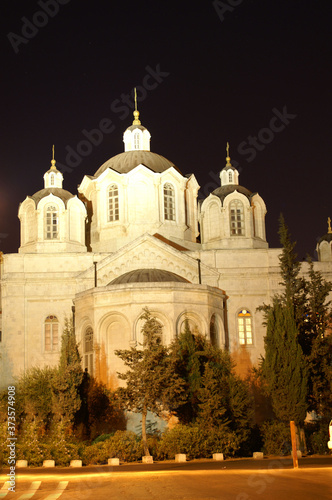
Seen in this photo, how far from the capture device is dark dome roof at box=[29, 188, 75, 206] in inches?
1519

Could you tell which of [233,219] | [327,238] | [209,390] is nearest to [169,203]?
[233,219]

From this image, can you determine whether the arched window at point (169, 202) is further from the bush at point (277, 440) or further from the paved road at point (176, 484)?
the paved road at point (176, 484)

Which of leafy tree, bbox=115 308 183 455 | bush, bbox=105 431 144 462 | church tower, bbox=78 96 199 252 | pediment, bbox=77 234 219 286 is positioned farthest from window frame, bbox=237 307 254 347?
bush, bbox=105 431 144 462

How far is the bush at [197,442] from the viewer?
24.6 meters

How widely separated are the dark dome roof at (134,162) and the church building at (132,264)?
0.07 metres

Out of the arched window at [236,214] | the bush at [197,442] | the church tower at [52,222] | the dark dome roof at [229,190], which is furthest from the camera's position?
the dark dome roof at [229,190]

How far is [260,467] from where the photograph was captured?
68.0 feet

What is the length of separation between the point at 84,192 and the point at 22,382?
44.5ft

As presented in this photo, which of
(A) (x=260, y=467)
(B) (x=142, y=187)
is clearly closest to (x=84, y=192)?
(B) (x=142, y=187)

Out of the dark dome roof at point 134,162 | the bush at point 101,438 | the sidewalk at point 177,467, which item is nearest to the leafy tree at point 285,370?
the sidewalk at point 177,467

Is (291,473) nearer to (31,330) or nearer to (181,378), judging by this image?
(181,378)

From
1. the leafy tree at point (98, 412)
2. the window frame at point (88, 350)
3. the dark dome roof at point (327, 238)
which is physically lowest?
the leafy tree at point (98, 412)

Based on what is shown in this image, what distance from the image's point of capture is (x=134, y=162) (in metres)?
40.8

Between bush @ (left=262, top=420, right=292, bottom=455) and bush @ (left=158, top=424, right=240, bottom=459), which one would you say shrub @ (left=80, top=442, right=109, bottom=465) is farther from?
bush @ (left=262, top=420, right=292, bottom=455)
